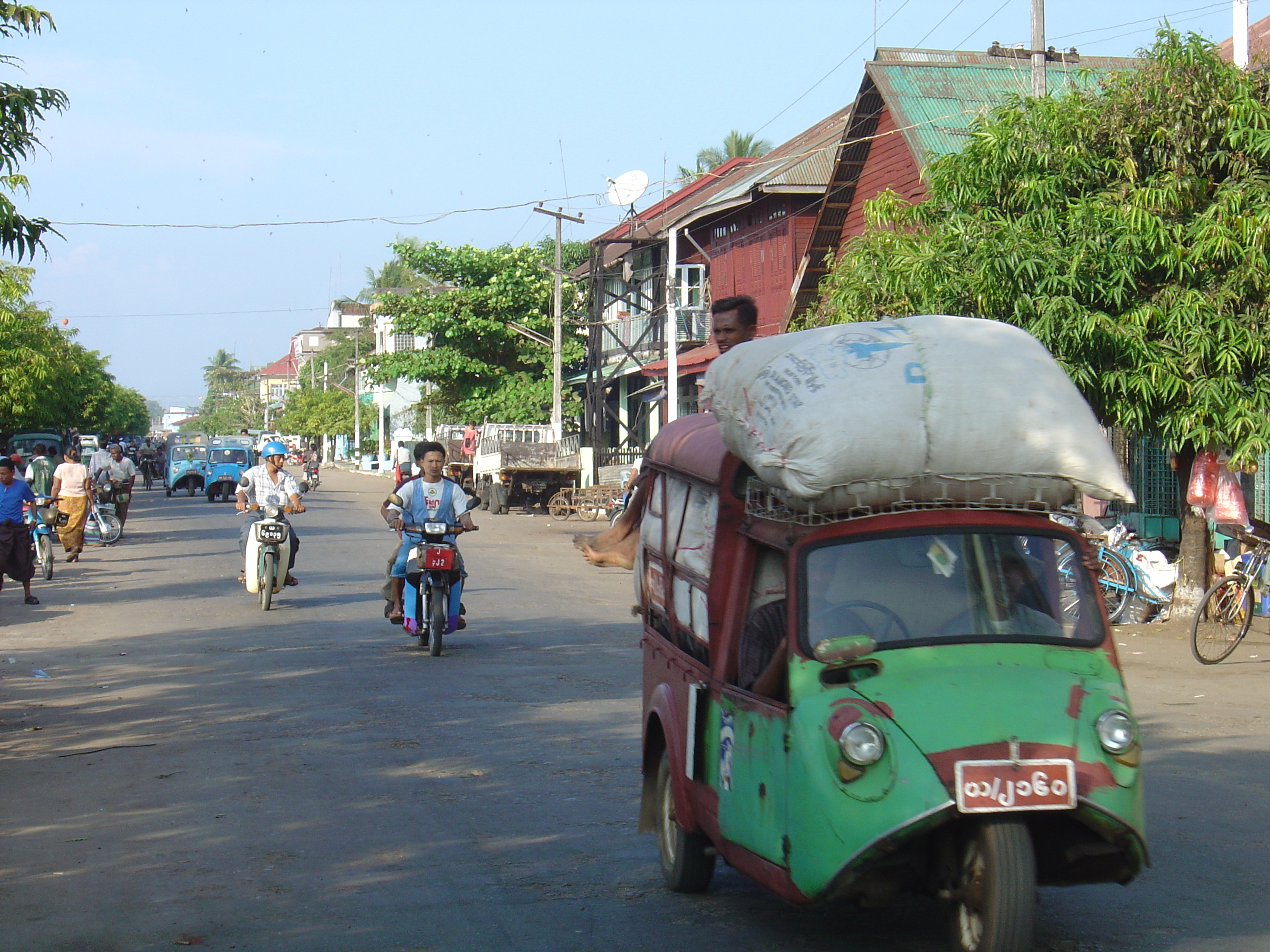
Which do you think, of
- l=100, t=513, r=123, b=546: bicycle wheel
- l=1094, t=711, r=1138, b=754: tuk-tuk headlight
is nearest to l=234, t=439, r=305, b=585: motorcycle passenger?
l=100, t=513, r=123, b=546: bicycle wheel

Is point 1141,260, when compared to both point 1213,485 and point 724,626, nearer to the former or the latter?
point 1213,485

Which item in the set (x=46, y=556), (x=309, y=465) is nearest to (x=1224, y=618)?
(x=46, y=556)

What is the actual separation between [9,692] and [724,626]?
7792mm

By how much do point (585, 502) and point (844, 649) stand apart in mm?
28502

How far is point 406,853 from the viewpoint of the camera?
597cm

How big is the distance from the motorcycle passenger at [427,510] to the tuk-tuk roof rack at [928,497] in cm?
822

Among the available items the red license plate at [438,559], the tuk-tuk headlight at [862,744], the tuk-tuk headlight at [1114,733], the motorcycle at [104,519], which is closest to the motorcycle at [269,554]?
the red license plate at [438,559]

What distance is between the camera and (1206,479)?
13.2 m

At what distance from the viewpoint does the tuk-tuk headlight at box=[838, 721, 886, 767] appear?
13.0 ft

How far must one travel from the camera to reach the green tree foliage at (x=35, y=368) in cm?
3281

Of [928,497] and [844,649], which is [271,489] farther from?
[844,649]

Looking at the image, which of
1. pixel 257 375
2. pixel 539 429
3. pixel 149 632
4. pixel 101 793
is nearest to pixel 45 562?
pixel 149 632

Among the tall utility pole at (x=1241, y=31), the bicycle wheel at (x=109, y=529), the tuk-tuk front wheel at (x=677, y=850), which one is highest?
the tall utility pole at (x=1241, y=31)

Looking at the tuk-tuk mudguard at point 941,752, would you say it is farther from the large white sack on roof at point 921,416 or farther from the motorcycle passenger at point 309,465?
the motorcycle passenger at point 309,465
